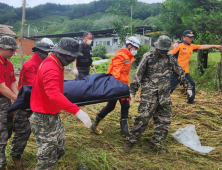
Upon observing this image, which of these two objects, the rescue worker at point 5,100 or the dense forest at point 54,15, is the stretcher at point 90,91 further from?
the dense forest at point 54,15

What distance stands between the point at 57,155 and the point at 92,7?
99.2 m

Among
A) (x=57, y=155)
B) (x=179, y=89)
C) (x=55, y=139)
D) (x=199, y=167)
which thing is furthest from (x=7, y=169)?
(x=179, y=89)

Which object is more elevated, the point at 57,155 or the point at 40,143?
the point at 40,143

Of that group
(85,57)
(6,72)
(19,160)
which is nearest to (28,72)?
(6,72)

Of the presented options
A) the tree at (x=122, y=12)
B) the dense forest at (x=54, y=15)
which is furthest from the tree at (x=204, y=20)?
the dense forest at (x=54, y=15)

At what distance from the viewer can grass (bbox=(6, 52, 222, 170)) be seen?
292cm

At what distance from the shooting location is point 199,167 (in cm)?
290

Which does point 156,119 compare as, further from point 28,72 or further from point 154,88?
point 28,72

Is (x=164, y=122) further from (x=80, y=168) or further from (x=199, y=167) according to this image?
(x=80, y=168)

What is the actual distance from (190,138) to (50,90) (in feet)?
9.14

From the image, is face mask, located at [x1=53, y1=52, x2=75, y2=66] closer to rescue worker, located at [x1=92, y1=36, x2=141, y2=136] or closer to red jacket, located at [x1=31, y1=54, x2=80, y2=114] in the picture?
red jacket, located at [x1=31, y1=54, x2=80, y2=114]

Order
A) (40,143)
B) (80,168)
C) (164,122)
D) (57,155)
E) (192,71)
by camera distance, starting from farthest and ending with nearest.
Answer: (192,71) < (164,122) < (80,168) < (57,155) < (40,143)

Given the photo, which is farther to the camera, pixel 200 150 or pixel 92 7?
pixel 92 7

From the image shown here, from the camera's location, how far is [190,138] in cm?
364
